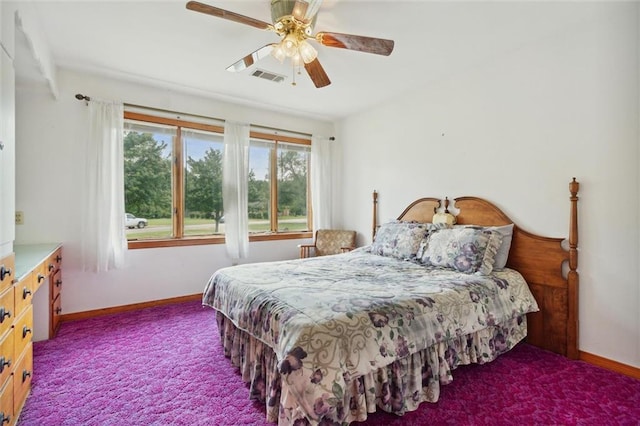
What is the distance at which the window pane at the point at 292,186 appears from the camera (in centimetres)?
467

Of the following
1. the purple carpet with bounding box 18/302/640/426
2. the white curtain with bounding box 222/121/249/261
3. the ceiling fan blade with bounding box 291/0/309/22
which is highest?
the ceiling fan blade with bounding box 291/0/309/22

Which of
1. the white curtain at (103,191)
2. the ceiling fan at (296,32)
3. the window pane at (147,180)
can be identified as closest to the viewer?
the ceiling fan at (296,32)

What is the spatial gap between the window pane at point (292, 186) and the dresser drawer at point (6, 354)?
325 centimetres

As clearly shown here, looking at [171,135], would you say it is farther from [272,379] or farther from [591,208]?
[591,208]

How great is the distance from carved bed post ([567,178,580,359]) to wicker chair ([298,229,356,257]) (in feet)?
8.11

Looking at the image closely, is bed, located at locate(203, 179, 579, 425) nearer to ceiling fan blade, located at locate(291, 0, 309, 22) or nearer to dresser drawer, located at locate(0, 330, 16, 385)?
dresser drawer, located at locate(0, 330, 16, 385)

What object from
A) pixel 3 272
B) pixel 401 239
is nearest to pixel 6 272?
pixel 3 272

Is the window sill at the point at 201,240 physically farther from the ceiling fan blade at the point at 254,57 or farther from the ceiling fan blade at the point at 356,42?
the ceiling fan blade at the point at 356,42

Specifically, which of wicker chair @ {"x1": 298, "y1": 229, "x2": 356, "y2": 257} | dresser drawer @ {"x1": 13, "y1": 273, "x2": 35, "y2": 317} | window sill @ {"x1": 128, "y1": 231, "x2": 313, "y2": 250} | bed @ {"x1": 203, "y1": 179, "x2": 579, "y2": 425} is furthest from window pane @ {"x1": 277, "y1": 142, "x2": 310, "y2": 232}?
dresser drawer @ {"x1": 13, "y1": 273, "x2": 35, "y2": 317}

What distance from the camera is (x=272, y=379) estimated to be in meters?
1.70

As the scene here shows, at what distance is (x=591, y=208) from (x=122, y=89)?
4.60 metres

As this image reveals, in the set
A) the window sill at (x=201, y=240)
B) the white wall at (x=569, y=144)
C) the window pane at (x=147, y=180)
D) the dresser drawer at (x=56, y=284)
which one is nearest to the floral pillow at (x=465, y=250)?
the white wall at (x=569, y=144)

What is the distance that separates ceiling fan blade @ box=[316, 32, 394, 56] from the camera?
208 centimetres

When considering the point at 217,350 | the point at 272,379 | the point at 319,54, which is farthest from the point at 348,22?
the point at 217,350
